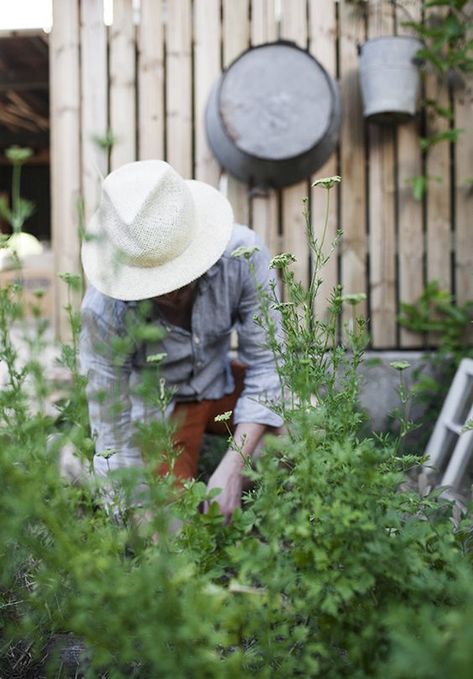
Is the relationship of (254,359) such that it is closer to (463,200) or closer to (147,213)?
(147,213)

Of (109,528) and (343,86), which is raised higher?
(343,86)

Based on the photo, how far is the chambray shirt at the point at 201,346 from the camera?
2400 millimetres

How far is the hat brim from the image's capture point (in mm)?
2004

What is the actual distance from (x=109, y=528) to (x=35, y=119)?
9.41 meters

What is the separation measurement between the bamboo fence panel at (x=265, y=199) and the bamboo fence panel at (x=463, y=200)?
2.96 ft

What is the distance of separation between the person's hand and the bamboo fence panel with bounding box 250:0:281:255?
1788mm

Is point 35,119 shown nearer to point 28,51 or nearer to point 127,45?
point 28,51

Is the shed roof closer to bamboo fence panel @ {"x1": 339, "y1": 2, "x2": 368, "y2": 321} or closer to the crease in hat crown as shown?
bamboo fence panel @ {"x1": 339, "y1": 2, "x2": 368, "y2": 321}

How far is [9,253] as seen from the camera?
1421mm

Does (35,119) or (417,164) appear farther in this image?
(35,119)

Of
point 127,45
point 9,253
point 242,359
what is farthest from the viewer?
point 127,45

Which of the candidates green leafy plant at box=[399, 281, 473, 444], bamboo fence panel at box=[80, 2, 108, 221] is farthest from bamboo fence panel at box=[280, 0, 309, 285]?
bamboo fence panel at box=[80, 2, 108, 221]

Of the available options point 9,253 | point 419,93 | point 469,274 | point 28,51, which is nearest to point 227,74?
point 419,93

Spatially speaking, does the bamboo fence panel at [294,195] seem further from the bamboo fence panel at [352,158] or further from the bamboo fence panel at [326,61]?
the bamboo fence panel at [352,158]
